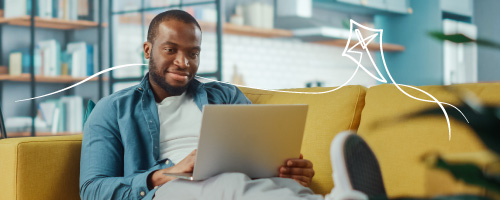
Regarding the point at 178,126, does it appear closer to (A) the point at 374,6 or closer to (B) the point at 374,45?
(A) the point at 374,6

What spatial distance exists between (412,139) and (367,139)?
0.48 ft

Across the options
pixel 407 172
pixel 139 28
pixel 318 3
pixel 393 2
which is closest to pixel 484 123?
pixel 407 172

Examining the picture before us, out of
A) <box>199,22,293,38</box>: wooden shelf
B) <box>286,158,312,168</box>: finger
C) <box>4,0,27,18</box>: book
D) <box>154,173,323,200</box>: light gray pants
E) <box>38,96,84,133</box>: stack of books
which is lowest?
<box>38,96,84,133</box>: stack of books

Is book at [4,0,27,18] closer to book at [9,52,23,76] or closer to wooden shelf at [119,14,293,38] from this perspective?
book at [9,52,23,76]

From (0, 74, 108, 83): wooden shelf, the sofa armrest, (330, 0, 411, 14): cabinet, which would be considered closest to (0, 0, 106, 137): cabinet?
(0, 74, 108, 83): wooden shelf

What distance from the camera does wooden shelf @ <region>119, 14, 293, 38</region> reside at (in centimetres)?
429

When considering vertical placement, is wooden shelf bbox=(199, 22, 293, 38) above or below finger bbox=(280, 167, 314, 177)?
above

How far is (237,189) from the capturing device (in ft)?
4.48

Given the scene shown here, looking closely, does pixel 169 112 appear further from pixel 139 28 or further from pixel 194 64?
pixel 139 28

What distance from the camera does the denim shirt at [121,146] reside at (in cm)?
161

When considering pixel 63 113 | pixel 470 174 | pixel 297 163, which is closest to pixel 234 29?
pixel 63 113

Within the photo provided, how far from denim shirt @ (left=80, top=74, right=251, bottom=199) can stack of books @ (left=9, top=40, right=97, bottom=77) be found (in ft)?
8.68

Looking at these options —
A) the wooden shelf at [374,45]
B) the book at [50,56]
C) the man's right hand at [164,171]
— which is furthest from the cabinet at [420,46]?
the man's right hand at [164,171]

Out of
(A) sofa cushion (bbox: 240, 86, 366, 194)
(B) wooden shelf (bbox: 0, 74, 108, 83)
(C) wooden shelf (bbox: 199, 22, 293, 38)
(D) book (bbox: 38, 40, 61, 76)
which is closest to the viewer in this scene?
(A) sofa cushion (bbox: 240, 86, 366, 194)
